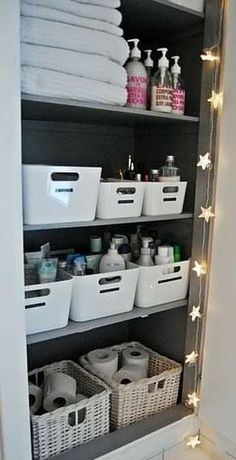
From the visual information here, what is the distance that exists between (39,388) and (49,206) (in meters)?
0.72

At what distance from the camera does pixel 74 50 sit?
1.05 metres

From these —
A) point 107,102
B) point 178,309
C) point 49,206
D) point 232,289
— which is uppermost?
point 107,102

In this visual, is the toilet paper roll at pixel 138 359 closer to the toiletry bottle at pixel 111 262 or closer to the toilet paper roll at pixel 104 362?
the toilet paper roll at pixel 104 362

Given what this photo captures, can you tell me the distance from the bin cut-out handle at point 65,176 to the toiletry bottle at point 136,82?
1.02ft

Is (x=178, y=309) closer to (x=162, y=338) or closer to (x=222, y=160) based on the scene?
(x=162, y=338)

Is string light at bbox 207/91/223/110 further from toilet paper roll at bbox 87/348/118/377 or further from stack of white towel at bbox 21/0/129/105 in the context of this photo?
toilet paper roll at bbox 87/348/118/377

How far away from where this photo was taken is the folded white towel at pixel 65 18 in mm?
971

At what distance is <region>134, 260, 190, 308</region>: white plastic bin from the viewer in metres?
1.37

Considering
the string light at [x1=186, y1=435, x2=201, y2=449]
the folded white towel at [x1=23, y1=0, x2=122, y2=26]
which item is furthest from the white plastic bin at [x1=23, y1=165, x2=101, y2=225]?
the string light at [x1=186, y1=435, x2=201, y2=449]

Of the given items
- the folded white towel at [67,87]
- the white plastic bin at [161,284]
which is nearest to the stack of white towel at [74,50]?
the folded white towel at [67,87]

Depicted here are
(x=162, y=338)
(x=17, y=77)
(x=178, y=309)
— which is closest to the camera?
(x=17, y=77)

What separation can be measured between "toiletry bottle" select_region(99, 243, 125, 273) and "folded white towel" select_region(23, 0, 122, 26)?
73cm

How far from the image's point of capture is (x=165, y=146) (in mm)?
1576

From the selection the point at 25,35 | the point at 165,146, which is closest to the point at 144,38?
the point at 165,146
